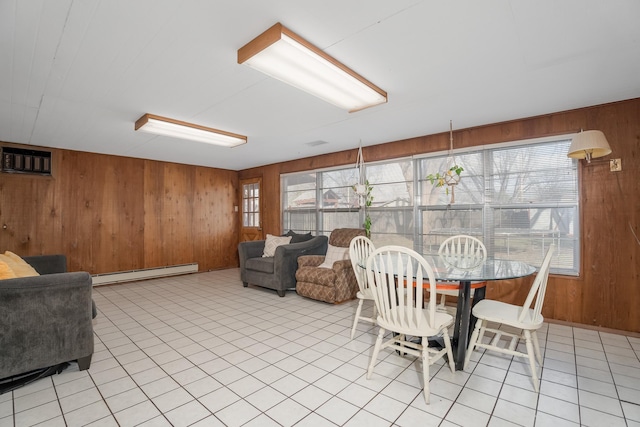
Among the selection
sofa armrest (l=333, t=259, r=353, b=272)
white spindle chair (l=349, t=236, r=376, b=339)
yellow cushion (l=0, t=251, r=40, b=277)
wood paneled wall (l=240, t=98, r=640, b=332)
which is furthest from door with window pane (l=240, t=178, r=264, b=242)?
wood paneled wall (l=240, t=98, r=640, b=332)

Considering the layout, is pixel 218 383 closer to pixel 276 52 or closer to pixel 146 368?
pixel 146 368

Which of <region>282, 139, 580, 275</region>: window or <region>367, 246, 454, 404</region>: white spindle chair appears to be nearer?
<region>367, 246, 454, 404</region>: white spindle chair

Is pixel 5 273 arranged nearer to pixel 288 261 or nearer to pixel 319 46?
pixel 319 46

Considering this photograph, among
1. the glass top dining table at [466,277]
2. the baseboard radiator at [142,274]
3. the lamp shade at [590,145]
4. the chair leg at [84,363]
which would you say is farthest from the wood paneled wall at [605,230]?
the baseboard radiator at [142,274]

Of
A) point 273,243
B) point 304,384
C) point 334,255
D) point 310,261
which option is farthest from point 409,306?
point 273,243

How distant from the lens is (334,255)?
4207 millimetres

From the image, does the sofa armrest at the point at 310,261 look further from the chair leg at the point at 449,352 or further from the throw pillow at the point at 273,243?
the chair leg at the point at 449,352

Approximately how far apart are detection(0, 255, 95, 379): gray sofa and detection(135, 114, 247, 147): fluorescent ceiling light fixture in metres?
1.90

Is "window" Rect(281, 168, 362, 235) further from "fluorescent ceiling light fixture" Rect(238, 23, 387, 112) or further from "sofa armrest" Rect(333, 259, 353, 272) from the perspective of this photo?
"fluorescent ceiling light fixture" Rect(238, 23, 387, 112)

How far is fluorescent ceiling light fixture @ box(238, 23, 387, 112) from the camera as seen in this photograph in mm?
1816

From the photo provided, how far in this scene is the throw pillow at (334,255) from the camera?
414 cm

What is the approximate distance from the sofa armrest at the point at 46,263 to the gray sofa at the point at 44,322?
1.75 metres

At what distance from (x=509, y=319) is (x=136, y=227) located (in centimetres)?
→ 606

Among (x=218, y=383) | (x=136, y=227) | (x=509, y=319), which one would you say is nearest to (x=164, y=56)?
(x=218, y=383)
